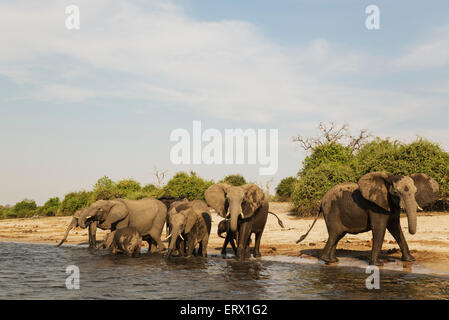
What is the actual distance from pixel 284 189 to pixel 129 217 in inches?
1220

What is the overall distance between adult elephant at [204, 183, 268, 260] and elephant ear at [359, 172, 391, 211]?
12.1 ft

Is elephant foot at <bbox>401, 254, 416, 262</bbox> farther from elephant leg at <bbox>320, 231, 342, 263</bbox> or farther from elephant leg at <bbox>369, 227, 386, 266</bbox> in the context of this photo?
elephant leg at <bbox>320, 231, 342, 263</bbox>

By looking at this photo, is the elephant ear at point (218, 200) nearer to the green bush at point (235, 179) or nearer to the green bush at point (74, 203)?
the green bush at point (74, 203)

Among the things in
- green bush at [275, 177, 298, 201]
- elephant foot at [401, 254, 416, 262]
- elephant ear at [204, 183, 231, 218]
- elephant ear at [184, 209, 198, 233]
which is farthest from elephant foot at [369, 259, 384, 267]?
green bush at [275, 177, 298, 201]

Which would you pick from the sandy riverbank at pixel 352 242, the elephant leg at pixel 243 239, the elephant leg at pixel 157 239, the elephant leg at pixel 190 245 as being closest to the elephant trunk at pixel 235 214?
the elephant leg at pixel 243 239

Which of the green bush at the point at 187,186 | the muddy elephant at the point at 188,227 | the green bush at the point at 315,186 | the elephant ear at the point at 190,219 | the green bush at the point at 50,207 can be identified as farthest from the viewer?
the green bush at the point at 50,207

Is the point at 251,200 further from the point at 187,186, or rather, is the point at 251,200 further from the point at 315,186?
the point at 187,186

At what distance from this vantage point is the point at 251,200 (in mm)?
14586

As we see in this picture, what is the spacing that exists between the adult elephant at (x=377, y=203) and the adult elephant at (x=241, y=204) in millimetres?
2404

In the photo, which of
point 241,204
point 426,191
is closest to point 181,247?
point 241,204

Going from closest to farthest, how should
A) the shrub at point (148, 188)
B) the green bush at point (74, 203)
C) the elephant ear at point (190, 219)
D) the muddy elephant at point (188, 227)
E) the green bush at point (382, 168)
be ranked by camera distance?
the muddy elephant at point (188, 227)
the elephant ear at point (190, 219)
the green bush at point (382, 168)
the green bush at point (74, 203)
the shrub at point (148, 188)

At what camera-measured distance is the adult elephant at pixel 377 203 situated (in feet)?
38.4
